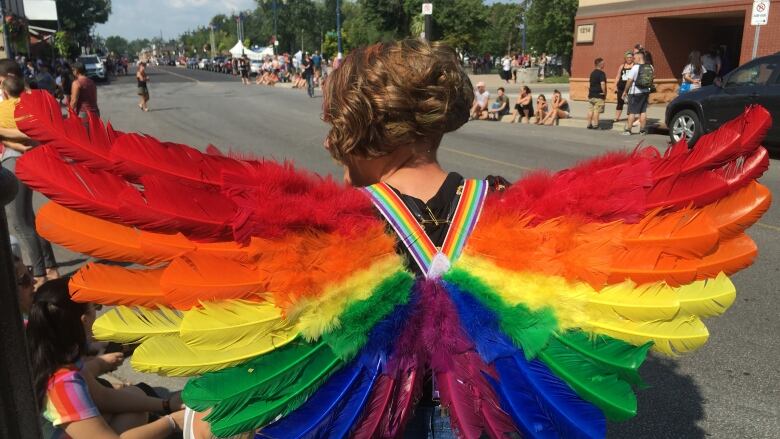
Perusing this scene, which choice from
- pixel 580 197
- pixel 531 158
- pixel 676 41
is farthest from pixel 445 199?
pixel 676 41

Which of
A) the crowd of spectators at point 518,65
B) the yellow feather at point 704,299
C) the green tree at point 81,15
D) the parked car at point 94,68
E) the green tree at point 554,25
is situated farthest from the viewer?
the green tree at point 81,15

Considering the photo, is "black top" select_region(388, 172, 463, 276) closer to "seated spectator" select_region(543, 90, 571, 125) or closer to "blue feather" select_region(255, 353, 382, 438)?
"blue feather" select_region(255, 353, 382, 438)

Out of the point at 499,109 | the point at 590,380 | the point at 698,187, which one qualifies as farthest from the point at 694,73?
the point at 590,380

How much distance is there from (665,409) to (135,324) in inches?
110

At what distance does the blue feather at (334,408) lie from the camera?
1451 millimetres

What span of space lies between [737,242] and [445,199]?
2.71 ft

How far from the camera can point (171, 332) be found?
4.64 ft

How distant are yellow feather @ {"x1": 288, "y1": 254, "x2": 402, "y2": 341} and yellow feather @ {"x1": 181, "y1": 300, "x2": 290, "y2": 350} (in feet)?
0.16

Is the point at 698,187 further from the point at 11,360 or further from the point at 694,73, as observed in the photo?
the point at 694,73

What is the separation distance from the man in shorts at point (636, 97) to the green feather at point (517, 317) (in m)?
13.1

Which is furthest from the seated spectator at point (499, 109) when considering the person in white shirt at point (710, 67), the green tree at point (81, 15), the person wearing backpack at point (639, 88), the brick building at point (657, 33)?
the green tree at point (81, 15)

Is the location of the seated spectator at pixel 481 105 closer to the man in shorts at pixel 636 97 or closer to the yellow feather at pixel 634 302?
the man in shorts at pixel 636 97

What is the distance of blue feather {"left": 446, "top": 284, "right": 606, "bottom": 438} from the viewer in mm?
1479

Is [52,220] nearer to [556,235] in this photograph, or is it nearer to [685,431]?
[556,235]
